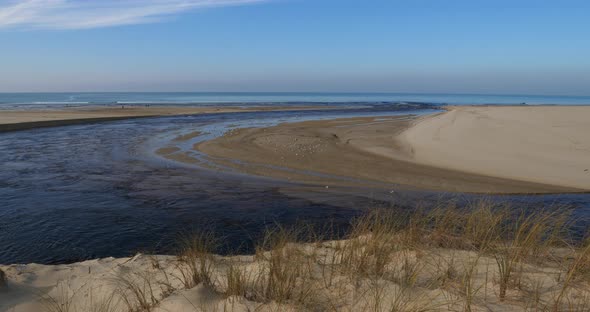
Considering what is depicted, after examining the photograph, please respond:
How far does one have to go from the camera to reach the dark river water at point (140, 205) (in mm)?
6285

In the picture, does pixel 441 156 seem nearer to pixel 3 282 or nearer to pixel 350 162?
pixel 350 162

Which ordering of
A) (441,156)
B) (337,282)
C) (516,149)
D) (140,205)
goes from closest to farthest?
(337,282) → (140,205) → (441,156) → (516,149)

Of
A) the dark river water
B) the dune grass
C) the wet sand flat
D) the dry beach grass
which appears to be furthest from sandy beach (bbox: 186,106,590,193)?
the dune grass

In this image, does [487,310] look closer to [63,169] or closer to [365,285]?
[365,285]

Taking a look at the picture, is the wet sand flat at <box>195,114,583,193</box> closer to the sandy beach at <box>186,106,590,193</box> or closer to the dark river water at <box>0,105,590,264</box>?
the sandy beach at <box>186,106,590,193</box>

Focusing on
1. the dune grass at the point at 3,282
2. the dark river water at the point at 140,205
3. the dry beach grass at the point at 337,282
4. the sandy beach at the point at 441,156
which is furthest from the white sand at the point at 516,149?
the dune grass at the point at 3,282

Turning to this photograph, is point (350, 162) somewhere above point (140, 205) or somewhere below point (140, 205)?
above

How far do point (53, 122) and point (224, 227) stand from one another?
2430cm

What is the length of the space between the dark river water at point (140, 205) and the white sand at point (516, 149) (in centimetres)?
218

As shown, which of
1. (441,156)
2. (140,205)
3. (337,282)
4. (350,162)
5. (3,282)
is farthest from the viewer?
(441,156)

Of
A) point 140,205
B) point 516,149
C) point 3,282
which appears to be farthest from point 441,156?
point 3,282

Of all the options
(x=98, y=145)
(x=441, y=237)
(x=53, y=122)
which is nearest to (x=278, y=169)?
(x=441, y=237)

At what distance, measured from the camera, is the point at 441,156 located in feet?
45.2

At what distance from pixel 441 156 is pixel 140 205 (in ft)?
32.9
